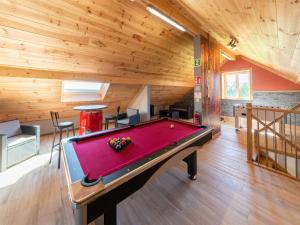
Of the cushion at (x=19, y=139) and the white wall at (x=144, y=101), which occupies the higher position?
the white wall at (x=144, y=101)

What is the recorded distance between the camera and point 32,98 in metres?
3.62

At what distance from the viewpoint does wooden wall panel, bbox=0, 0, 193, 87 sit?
2143 millimetres

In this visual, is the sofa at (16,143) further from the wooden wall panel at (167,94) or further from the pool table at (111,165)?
the wooden wall panel at (167,94)

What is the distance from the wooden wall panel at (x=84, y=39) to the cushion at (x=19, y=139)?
1293 millimetres

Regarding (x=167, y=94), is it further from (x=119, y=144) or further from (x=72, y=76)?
(x=119, y=144)

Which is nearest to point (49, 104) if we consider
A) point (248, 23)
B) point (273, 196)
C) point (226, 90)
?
point (248, 23)

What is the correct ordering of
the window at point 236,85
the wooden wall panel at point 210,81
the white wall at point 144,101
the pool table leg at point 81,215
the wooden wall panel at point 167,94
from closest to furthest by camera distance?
the pool table leg at point 81,215
the wooden wall panel at point 210,81
the white wall at point 144,101
the wooden wall panel at point 167,94
the window at point 236,85

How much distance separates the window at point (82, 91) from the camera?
4.34 m

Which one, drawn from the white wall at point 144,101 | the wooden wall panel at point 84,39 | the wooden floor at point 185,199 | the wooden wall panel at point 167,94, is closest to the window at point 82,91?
the wooden wall panel at point 84,39

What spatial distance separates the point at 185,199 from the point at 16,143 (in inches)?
127

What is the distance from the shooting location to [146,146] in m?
1.59

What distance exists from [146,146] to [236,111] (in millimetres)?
4314

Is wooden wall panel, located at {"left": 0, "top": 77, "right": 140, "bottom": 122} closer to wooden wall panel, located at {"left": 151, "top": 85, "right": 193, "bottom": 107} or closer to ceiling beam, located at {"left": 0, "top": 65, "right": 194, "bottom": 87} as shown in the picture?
ceiling beam, located at {"left": 0, "top": 65, "right": 194, "bottom": 87}

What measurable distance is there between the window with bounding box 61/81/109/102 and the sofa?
1365 millimetres
